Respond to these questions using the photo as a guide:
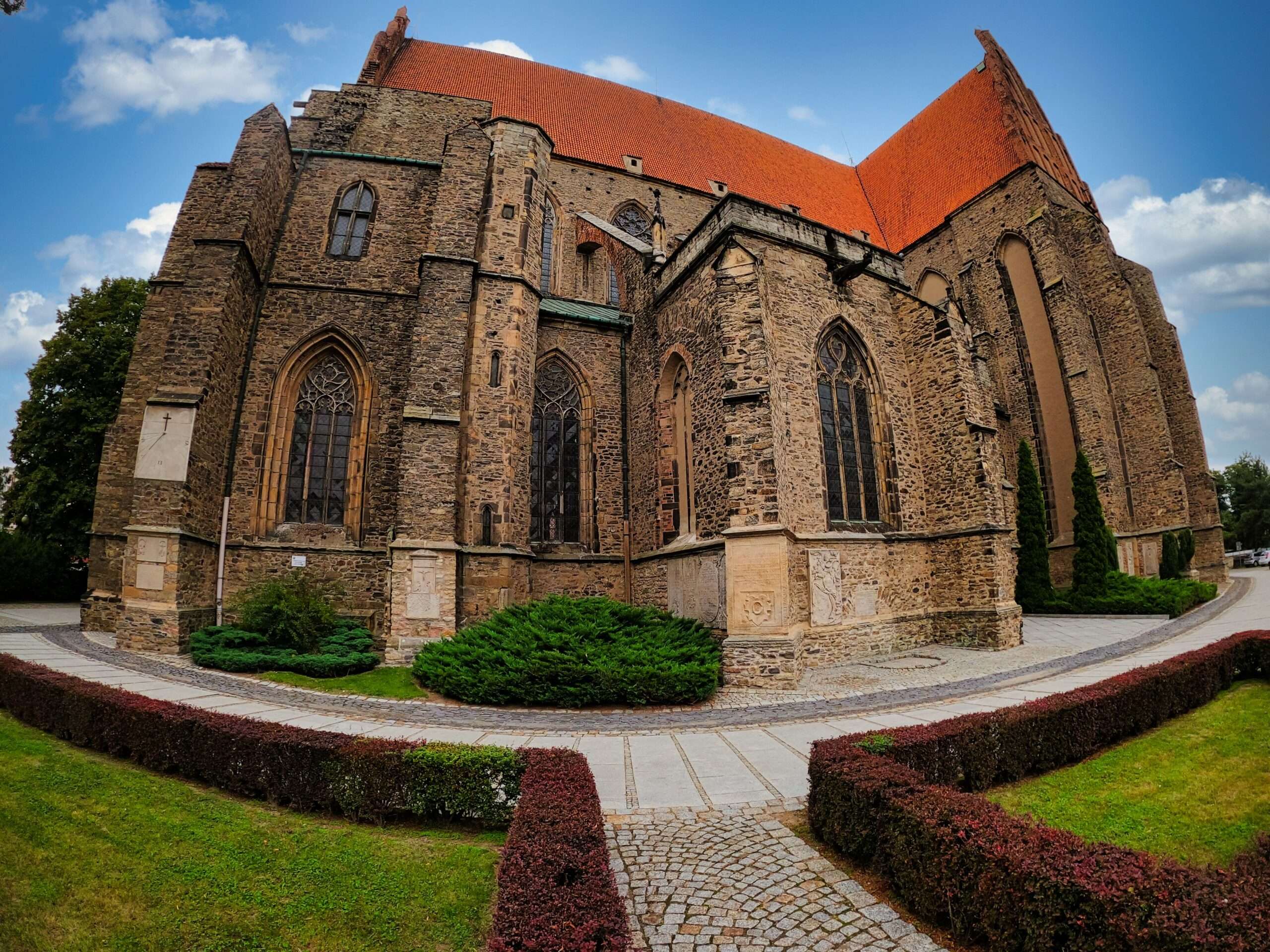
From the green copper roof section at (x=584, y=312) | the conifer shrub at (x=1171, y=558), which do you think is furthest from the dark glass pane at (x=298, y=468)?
the conifer shrub at (x=1171, y=558)

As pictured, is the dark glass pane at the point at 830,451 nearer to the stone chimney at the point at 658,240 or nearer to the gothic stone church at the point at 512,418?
the gothic stone church at the point at 512,418

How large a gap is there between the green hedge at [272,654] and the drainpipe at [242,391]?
1.19 meters

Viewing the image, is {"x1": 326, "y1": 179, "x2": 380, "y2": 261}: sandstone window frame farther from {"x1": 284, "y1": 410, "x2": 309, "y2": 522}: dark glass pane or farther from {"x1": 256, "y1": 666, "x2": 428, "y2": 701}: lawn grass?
{"x1": 256, "y1": 666, "x2": 428, "y2": 701}: lawn grass

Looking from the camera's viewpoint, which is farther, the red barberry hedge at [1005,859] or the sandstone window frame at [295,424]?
the sandstone window frame at [295,424]

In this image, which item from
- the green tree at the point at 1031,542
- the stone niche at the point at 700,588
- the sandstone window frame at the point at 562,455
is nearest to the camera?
the stone niche at the point at 700,588

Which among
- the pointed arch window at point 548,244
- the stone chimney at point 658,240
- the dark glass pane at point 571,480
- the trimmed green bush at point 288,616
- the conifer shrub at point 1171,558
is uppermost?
the pointed arch window at point 548,244

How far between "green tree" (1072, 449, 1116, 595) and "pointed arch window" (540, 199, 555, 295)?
59.1ft

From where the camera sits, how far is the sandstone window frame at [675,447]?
1240 centimetres

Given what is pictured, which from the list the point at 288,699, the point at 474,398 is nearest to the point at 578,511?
the point at 474,398

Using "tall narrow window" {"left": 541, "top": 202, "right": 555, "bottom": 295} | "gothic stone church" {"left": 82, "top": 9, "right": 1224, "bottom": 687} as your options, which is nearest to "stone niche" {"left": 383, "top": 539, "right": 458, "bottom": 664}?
"gothic stone church" {"left": 82, "top": 9, "right": 1224, "bottom": 687}

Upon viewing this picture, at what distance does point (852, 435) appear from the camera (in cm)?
1241

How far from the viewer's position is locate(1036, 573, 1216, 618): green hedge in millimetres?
15805

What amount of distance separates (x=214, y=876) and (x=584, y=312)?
1385 cm

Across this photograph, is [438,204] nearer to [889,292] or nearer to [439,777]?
[889,292]
